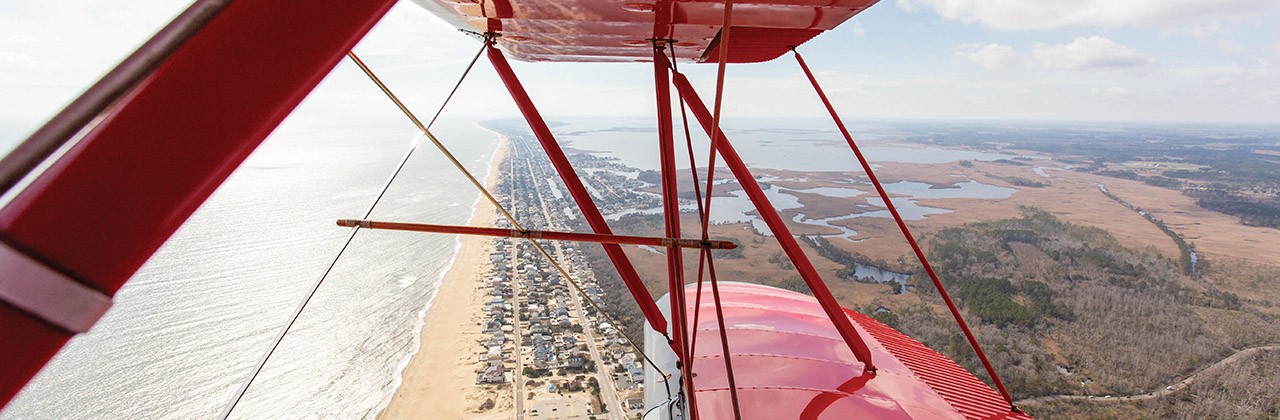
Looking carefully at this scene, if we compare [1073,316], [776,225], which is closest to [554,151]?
[776,225]

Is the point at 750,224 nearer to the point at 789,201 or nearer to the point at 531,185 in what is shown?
the point at 789,201

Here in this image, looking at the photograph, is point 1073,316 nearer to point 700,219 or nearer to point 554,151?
point 700,219

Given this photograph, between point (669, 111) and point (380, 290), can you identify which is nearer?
point (669, 111)

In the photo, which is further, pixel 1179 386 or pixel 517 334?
pixel 1179 386

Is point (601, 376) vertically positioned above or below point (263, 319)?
below

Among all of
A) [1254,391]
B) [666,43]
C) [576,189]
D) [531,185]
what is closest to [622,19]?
[666,43]

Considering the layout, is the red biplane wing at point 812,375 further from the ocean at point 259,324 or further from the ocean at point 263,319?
the ocean at point 259,324

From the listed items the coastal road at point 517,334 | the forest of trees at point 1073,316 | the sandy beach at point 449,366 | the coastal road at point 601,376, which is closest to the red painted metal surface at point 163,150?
the coastal road at point 601,376
